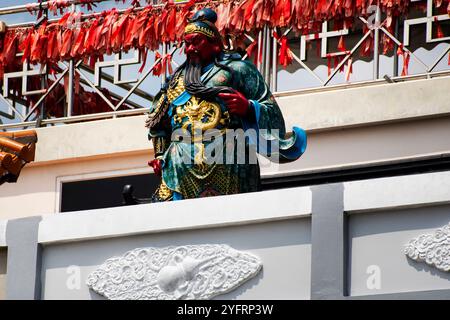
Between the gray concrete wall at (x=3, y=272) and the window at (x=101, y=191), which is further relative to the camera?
the window at (x=101, y=191)

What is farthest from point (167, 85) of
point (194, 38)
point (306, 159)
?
point (306, 159)

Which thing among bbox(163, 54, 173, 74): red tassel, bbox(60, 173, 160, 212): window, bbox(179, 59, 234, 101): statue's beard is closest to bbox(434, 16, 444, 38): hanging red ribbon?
bbox(163, 54, 173, 74): red tassel

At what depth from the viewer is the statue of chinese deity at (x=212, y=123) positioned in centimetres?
1342

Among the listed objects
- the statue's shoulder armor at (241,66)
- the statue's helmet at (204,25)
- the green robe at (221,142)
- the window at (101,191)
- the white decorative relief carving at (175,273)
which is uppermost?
the window at (101,191)

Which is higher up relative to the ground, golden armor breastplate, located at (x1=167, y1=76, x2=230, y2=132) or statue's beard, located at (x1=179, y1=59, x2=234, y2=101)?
statue's beard, located at (x1=179, y1=59, x2=234, y2=101)

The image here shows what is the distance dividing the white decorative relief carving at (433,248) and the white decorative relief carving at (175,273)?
1058 millimetres

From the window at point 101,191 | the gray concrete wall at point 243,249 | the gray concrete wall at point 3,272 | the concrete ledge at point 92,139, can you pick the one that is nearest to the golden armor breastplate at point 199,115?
the gray concrete wall at point 243,249

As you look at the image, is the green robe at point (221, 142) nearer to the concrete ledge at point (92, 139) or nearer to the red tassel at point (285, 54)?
the red tassel at point (285, 54)

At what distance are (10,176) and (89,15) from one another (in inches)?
158

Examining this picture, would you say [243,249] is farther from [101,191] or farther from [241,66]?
[101,191]

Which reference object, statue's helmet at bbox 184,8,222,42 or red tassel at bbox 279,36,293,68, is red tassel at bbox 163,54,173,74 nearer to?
red tassel at bbox 279,36,293,68

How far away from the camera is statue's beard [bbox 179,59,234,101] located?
1352cm

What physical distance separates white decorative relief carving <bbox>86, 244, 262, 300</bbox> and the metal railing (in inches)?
131
